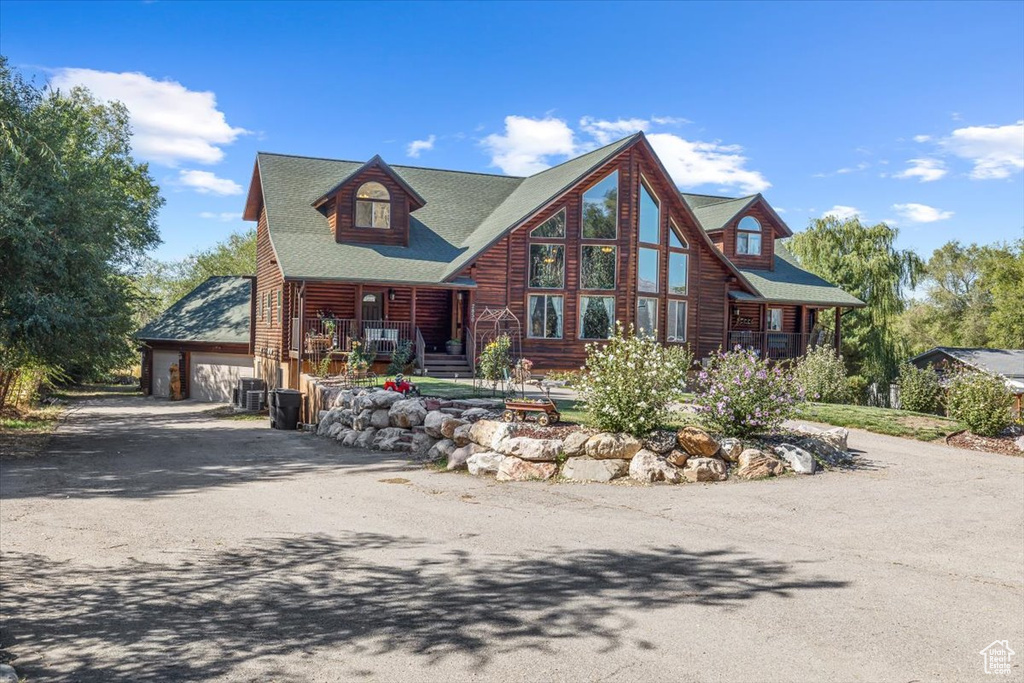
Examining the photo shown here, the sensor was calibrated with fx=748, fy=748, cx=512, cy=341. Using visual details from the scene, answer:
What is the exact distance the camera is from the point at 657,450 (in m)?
11.8

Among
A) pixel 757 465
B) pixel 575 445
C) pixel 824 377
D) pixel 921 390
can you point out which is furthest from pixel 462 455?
pixel 921 390

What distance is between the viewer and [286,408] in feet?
66.4

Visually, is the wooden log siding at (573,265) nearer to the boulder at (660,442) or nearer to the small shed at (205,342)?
the small shed at (205,342)

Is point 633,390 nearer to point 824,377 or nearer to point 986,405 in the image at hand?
point 986,405

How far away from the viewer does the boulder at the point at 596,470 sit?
11492mm

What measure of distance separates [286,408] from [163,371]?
19.2 m

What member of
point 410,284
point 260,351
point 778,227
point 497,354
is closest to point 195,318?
point 260,351

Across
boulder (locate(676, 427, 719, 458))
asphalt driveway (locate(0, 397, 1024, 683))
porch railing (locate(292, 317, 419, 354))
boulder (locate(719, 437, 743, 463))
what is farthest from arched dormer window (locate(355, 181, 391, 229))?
boulder (locate(719, 437, 743, 463))

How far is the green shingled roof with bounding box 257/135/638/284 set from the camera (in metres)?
23.7

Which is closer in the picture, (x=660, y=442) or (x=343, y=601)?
(x=343, y=601)

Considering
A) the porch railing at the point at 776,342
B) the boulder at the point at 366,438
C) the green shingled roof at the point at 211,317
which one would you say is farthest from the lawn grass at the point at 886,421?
the green shingled roof at the point at 211,317

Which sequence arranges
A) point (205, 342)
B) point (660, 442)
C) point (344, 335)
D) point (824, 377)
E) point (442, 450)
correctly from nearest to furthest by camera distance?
point (660, 442), point (442, 450), point (824, 377), point (344, 335), point (205, 342)

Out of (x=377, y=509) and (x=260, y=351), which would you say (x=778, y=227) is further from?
(x=377, y=509)

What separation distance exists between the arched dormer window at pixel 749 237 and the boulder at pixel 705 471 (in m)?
20.9
